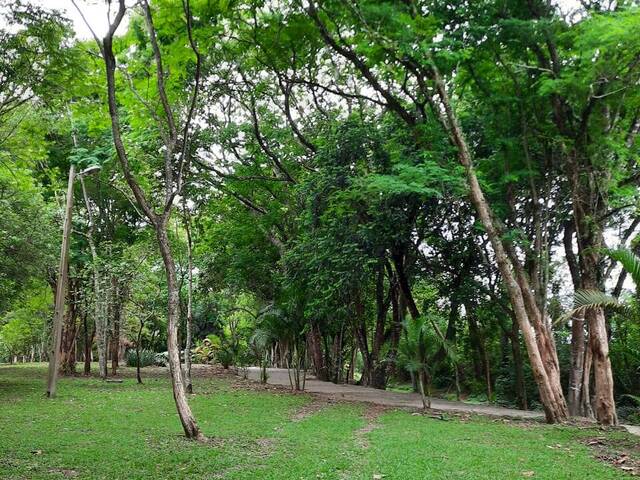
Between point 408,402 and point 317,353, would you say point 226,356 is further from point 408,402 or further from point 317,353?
point 408,402

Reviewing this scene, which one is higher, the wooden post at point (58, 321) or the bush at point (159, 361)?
the wooden post at point (58, 321)

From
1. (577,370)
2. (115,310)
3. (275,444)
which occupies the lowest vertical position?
(275,444)

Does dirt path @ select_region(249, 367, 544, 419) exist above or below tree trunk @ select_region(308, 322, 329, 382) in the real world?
below

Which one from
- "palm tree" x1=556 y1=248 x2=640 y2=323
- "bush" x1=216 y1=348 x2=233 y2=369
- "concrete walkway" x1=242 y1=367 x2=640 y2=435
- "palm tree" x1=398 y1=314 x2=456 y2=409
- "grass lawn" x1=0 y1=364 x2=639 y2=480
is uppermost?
"palm tree" x1=556 y1=248 x2=640 y2=323

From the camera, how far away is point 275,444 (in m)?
7.77

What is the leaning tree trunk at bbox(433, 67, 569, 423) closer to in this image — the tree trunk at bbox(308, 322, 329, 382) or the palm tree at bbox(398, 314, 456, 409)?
the palm tree at bbox(398, 314, 456, 409)

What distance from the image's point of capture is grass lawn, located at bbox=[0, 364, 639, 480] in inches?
240

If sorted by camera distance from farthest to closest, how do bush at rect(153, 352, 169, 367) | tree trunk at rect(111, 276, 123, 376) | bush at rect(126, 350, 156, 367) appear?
bush at rect(153, 352, 169, 367)
bush at rect(126, 350, 156, 367)
tree trunk at rect(111, 276, 123, 376)

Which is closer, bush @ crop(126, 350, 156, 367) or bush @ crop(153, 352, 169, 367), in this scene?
bush @ crop(126, 350, 156, 367)

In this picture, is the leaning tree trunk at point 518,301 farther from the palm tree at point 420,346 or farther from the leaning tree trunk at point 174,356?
the leaning tree trunk at point 174,356

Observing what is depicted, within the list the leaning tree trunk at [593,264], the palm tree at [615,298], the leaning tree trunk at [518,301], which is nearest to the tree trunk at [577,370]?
the leaning tree trunk at [593,264]

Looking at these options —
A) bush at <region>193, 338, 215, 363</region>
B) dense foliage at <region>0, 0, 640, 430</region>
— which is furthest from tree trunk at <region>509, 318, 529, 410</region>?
bush at <region>193, 338, 215, 363</region>

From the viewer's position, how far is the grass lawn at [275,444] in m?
6.10

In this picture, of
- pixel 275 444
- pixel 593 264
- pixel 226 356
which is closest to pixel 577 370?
pixel 593 264
